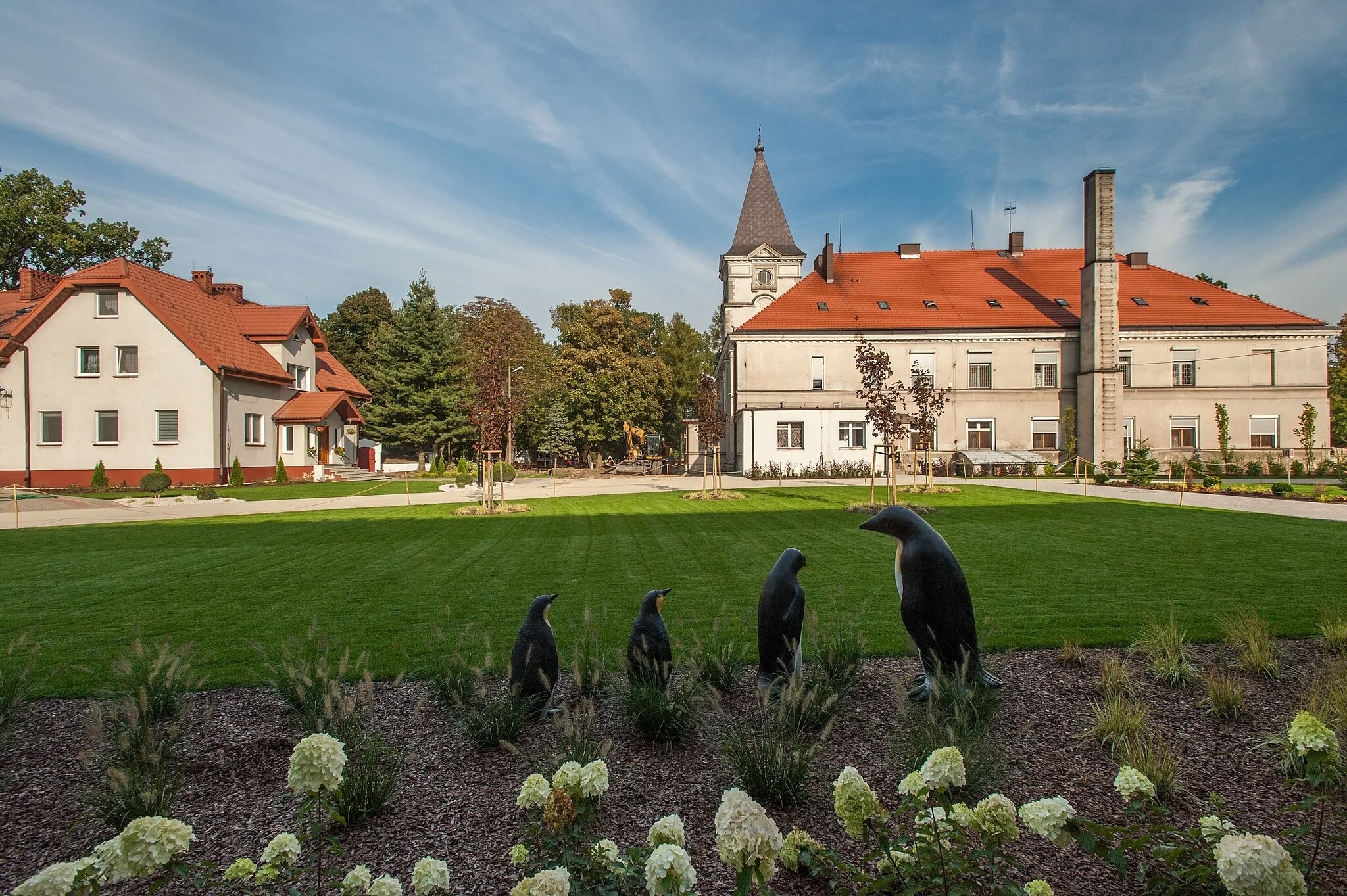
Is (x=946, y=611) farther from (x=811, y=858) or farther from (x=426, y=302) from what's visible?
(x=426, y=302)

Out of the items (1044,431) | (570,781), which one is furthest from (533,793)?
(1044,431)

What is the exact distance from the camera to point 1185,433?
128 feet

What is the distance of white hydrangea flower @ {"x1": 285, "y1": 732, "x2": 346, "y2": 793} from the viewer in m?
2.65

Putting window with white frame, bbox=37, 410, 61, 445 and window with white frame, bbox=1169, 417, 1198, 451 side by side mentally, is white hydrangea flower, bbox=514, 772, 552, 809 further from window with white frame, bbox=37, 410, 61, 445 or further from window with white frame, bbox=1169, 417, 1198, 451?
window with white frame, bbox=1169, 417, 1198, 451

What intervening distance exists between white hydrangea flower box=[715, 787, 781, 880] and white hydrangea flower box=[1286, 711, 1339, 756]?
7.30ft

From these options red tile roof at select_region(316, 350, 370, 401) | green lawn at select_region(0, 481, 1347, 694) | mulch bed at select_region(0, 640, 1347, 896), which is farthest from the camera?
red tile roof at select_region(316, 350, 370, 401)

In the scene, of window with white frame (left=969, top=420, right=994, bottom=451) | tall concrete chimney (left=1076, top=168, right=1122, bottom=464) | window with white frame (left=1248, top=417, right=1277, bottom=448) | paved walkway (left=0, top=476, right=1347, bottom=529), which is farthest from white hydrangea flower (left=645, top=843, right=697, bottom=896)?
window with white frame (left=1248, top=417, right=1277, bottom=448)

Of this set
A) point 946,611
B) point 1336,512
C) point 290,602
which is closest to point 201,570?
point 290,602

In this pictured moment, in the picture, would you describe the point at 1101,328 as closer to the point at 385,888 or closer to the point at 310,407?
the point at 310,407

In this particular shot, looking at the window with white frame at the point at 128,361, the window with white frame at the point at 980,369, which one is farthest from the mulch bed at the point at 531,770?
the window with white frame at the point at 980,369

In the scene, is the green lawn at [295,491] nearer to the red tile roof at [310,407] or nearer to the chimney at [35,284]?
the red tile roof at [310,407]

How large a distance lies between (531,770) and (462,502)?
20.5 metres

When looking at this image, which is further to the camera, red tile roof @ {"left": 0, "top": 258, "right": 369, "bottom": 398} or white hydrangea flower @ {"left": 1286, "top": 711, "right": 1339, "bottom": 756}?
red tile roof @ {"left": 0, "top": 258, "right": 369, "bottom": 398}

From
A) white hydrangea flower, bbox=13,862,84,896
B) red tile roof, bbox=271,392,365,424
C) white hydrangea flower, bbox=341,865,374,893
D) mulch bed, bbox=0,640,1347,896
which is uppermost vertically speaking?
red tile roof, bbox=271,392,365,424
